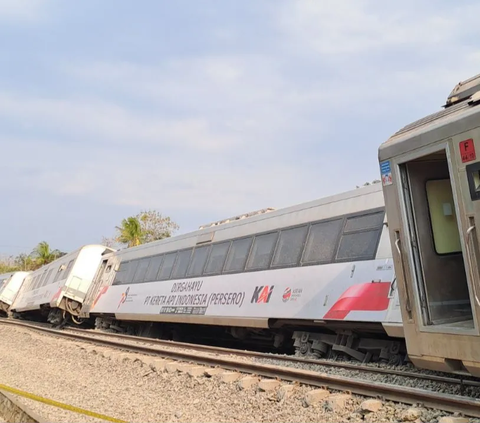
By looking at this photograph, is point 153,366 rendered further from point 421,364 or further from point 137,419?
point 421,364

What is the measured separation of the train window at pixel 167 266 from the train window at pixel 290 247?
505 centimetres

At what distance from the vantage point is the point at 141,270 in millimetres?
17234

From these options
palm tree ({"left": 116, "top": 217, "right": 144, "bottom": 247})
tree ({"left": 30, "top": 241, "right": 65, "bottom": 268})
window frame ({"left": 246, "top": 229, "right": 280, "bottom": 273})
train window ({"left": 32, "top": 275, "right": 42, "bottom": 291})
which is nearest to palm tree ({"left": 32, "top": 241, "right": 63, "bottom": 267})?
tree ({"left": 30, "top": 241, "right": 65, "bottom": 268})

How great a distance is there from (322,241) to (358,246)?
98 cm

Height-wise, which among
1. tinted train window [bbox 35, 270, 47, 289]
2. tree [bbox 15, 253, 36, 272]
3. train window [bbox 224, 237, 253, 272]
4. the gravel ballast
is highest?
tree [bbox 15, 253, 36, 272]

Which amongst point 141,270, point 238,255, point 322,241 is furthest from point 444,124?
point 141,270

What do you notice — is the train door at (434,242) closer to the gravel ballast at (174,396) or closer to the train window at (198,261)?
the gravel ballast at (174,396)

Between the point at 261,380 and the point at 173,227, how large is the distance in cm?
3845

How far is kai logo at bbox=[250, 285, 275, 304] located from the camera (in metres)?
10.8

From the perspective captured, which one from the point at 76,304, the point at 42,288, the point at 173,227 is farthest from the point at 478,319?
the point at 173,227

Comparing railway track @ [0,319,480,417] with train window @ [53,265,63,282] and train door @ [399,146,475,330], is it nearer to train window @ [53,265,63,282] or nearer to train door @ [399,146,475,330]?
train door @ [399,146,475,330]

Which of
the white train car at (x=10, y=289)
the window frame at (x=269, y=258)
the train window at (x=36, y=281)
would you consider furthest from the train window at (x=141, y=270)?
the white train car at (x=10, y=289)

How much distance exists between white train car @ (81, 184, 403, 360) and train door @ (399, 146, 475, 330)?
6.68ft

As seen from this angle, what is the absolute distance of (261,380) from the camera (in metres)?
7.50
